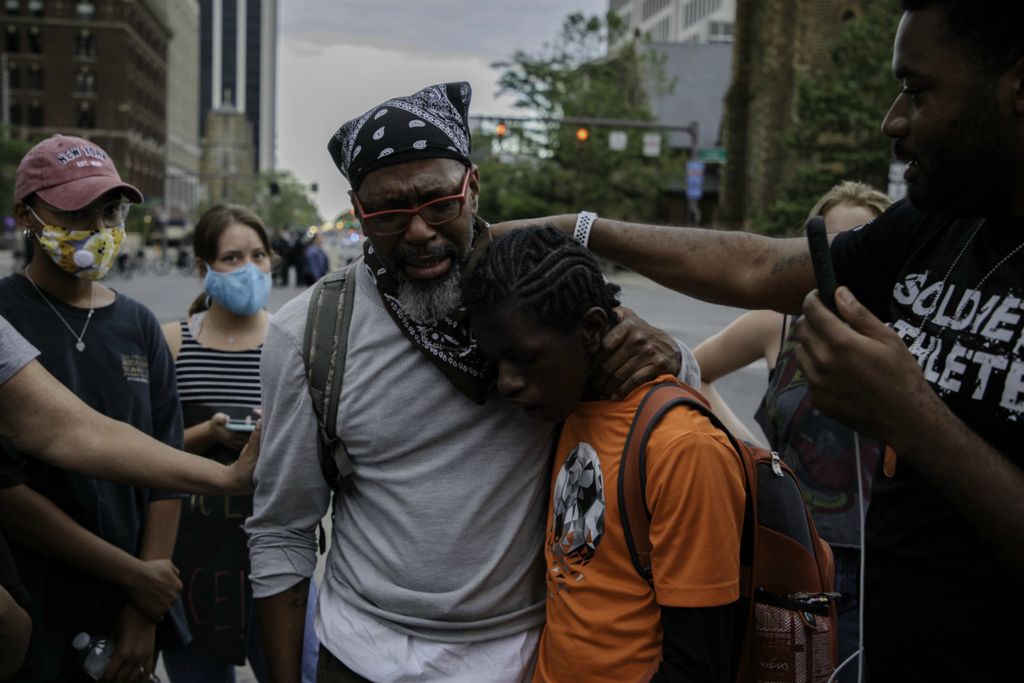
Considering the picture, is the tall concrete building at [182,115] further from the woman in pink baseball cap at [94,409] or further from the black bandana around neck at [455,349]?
the black bandana around neck at [455,349]

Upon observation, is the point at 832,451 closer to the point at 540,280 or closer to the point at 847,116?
the point at 540,280

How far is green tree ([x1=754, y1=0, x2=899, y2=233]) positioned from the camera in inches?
1133

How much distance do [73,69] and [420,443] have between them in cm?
10700

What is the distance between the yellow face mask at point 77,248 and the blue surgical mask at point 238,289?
104 cm

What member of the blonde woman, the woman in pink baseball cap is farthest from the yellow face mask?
the blonde woman

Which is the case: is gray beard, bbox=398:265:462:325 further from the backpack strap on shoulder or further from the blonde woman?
the blonde woman

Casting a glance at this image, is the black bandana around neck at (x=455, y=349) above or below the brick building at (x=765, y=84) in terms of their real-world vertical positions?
below

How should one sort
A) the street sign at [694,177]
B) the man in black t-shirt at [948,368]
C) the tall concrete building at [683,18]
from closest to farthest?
the man in black t-shirt at [948,368] < the street sign at [694,177] < the tall concrete building at [683,18]

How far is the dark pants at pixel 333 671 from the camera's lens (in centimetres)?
248

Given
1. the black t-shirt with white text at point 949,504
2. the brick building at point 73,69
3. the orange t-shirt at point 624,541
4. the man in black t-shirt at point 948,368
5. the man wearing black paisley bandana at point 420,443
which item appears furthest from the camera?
the brick building at point 73,69

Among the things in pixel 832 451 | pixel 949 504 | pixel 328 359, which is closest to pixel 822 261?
pixel 949 504

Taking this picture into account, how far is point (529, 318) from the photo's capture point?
224cm

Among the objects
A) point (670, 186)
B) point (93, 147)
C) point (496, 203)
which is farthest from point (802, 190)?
point (93, 147)

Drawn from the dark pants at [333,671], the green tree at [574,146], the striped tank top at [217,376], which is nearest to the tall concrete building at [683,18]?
the green tree at [574,146]
